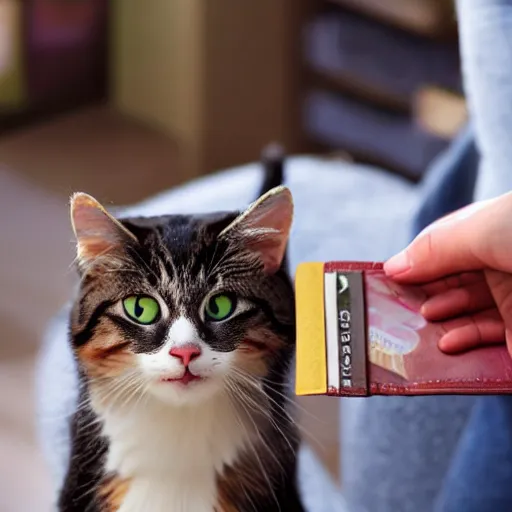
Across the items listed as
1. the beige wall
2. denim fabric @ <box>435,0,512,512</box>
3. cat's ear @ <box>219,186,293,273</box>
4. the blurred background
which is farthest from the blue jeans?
the beige wall

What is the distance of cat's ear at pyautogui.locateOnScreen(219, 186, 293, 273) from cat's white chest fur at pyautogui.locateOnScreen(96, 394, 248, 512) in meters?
0.06

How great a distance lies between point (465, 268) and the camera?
0.42 metres

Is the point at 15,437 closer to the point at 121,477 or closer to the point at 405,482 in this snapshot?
the point at 405,482

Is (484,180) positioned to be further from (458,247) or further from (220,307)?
(220,307)

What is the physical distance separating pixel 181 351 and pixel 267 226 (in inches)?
2.4

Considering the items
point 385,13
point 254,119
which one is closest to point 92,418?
point 385,13

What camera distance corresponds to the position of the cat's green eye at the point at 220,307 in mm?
348

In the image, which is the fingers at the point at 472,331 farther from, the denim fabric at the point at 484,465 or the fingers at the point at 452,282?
the denim fabric at the point at 484,465

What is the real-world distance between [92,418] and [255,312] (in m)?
0.08

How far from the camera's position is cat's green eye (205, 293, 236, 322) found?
348 mm

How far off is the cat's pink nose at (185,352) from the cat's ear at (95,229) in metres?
0.05

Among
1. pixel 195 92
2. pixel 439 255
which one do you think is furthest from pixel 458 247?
pixel 195 92

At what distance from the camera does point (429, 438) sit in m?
0.65

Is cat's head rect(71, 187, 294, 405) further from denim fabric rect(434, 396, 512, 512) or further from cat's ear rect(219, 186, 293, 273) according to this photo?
denim fabric rect(434, 396, 512, 512)
